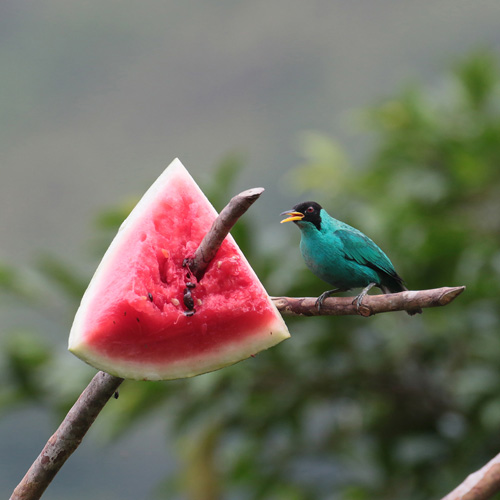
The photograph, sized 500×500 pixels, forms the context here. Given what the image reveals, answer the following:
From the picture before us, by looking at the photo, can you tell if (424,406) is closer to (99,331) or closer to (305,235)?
(305,235)

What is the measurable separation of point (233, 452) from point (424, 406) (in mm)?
1305

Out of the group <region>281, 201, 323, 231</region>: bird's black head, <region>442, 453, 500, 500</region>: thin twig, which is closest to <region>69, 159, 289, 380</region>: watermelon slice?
<region>281, 201, 323, 231</region>: bird's black head

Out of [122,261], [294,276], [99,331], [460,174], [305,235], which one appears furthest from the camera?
[460,174]

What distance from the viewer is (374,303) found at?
3.35 feet

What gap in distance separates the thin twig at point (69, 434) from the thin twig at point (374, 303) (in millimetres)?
298

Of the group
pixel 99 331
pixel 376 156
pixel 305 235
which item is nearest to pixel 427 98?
pixel 376 156

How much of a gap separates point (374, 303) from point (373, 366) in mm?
3429

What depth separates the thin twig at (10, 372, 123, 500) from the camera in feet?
3.30

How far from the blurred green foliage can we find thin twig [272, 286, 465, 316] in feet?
7.93

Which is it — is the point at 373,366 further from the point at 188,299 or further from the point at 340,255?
the point at 188,299

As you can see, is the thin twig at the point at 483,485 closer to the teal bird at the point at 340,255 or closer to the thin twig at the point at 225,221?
the thin twig at the point at 225,221

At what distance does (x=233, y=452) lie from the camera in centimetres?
480

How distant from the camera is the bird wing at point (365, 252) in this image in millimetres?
1402

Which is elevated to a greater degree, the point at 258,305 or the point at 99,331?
the point at 99,331
